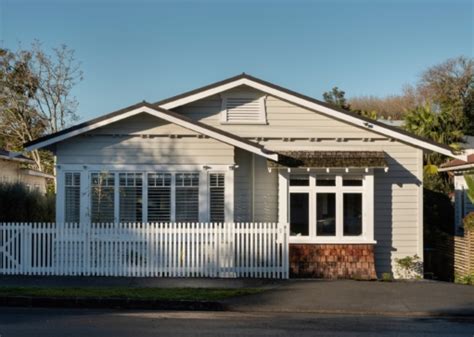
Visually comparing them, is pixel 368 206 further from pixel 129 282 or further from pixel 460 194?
pixel 460 194

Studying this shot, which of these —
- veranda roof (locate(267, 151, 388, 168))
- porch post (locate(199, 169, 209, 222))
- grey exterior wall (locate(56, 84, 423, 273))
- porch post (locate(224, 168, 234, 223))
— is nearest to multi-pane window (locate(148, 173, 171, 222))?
porch post (locate(199, 169, 209, 222))

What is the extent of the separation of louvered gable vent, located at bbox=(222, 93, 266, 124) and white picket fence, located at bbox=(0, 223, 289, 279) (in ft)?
10.6

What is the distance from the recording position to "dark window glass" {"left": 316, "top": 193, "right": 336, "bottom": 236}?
17.4 m

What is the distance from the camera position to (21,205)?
2105 cm

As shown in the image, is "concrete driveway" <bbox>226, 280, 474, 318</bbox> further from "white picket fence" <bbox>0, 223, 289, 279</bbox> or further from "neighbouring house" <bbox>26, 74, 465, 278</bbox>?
"white picket fence" <bbox>0, 223, 289, 279</bbox>

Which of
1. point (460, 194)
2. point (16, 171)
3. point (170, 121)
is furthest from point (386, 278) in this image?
point (16, 171)

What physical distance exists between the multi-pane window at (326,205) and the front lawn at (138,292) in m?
3.64

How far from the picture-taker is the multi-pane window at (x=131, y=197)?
17375 mm

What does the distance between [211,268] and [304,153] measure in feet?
12.6

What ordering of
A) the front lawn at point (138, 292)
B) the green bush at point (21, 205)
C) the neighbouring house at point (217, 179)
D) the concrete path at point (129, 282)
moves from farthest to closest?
the green bush at point (21, 205)
the neighbouring house at point (217, 179)
the concrete path at point (129, 282)
the front lawn at point (138, 292)

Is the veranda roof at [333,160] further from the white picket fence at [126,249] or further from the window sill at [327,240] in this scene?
the window sill at [327,240]

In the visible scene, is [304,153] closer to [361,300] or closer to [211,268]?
[211,268]

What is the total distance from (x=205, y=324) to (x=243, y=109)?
862cm

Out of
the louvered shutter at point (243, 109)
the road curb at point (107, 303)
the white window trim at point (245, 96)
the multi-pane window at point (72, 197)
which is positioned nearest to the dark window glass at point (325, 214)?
the white window trim at point (245, 96)
